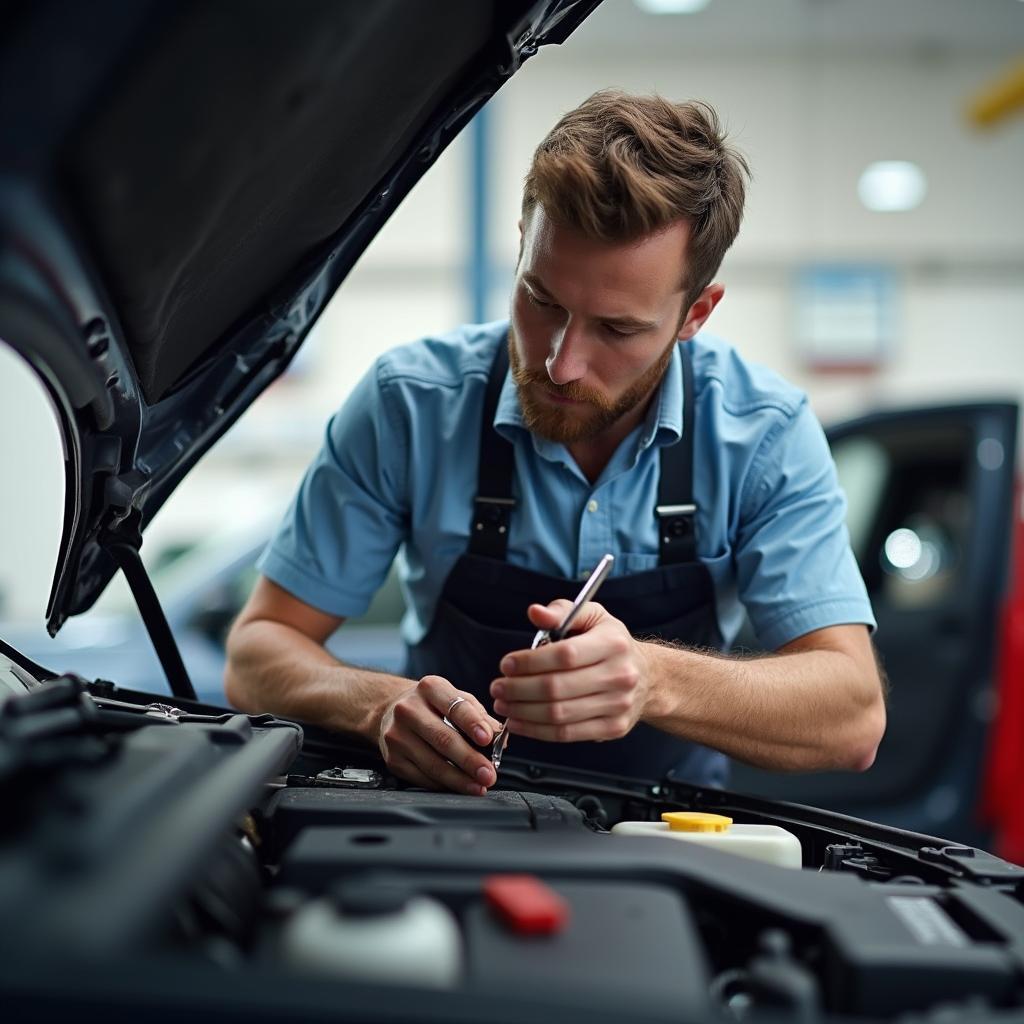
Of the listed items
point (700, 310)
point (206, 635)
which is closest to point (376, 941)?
point (700, 310)

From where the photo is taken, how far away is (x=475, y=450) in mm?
1561

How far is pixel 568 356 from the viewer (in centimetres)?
135

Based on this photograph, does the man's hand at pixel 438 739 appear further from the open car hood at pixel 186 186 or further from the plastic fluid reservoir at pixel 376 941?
the plastic fluid reservoir at pixel 376 941

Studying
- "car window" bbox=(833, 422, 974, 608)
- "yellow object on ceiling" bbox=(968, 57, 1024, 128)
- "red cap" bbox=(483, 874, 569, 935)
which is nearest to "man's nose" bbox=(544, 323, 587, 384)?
"red cap" bbox=(483, 874, 569, 935)

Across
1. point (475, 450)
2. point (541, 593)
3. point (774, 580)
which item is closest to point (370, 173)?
point (475, 450)

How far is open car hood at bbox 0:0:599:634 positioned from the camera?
795 mm

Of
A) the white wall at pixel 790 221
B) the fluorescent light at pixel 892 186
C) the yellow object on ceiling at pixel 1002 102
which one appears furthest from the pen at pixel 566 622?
the fluorescent light at pixel 892 186

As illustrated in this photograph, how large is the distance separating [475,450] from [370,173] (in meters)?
0.41

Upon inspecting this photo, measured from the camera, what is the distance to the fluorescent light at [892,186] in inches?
330

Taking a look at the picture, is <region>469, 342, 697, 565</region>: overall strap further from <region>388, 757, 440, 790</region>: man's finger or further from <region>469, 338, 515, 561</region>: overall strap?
<region>388, 757, 440, 790</region>: man's finger

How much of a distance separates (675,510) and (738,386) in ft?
0.73

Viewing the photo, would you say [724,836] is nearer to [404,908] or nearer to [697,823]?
[697,823]

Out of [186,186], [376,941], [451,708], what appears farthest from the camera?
[451,708]

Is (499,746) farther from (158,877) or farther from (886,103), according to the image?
(886,103)
